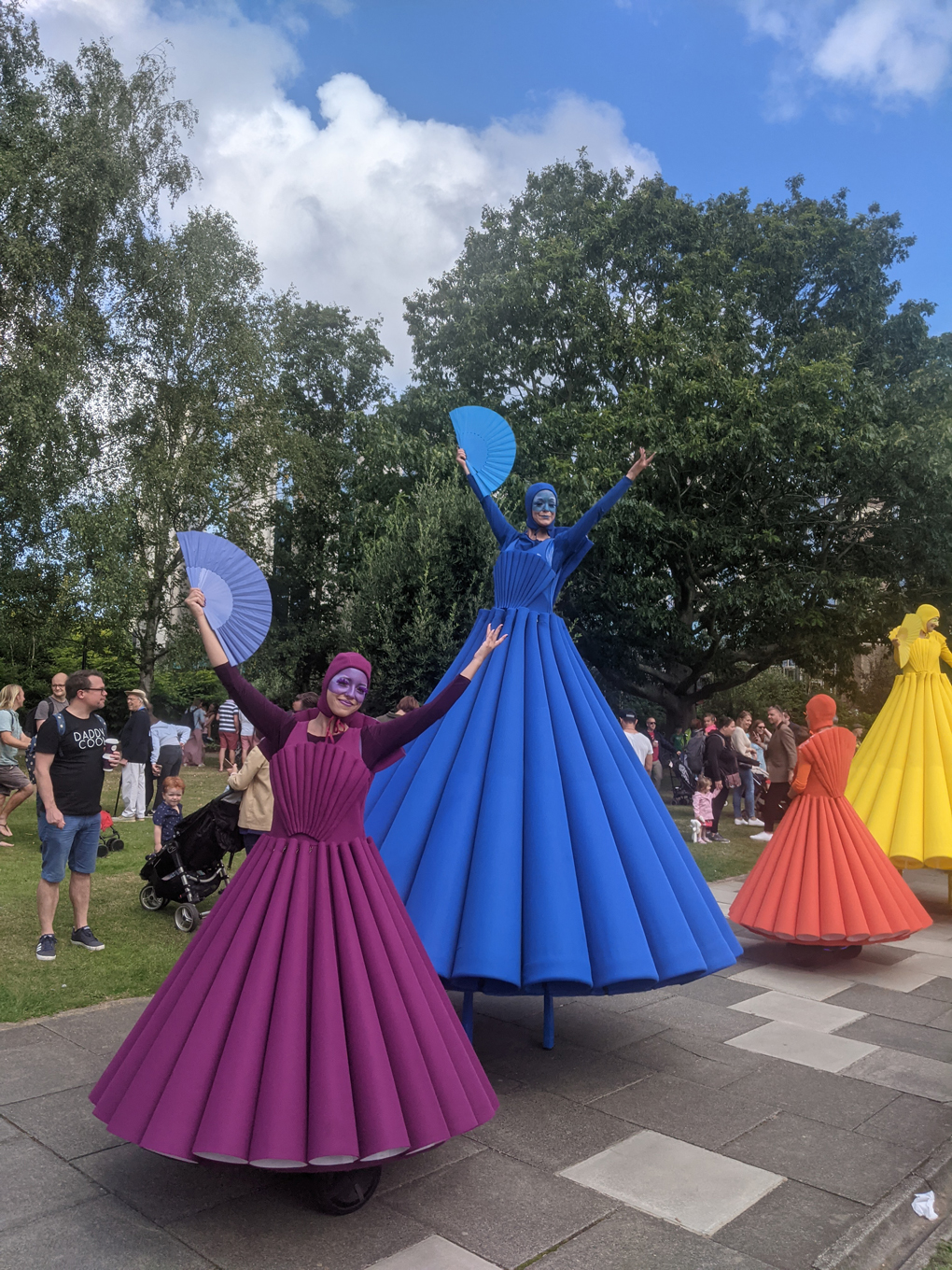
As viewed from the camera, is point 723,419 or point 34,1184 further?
point 723,419

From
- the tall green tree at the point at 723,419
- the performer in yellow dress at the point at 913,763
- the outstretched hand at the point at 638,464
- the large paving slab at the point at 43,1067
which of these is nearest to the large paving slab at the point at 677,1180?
the large paving slab at the point at 43,1067

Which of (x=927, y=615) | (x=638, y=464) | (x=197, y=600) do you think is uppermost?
(x=638, y=464)

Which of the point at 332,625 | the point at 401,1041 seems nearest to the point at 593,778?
the point at 401,1041

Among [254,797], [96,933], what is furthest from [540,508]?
[96,933]

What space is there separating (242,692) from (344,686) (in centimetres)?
40

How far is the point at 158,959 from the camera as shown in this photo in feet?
23.2

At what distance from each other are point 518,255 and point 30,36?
14176 millimetres

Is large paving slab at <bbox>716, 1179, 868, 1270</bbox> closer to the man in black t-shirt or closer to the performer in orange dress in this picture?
the performer in orange dress

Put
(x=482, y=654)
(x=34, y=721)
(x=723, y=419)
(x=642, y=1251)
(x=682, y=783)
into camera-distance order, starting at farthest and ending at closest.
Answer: (x=723, y=419) → (x=682, y=783) → (x=34, y=721) → (x=482, y=654) → (x=642, y=1251)

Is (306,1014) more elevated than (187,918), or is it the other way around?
(306,1014)

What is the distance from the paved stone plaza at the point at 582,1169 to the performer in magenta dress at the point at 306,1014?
1.27 feet

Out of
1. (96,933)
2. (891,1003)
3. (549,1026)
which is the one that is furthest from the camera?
(96,933)

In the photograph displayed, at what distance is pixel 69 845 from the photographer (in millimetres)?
6793

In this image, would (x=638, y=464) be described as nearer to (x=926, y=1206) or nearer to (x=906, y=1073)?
(x=906, y=1073)
